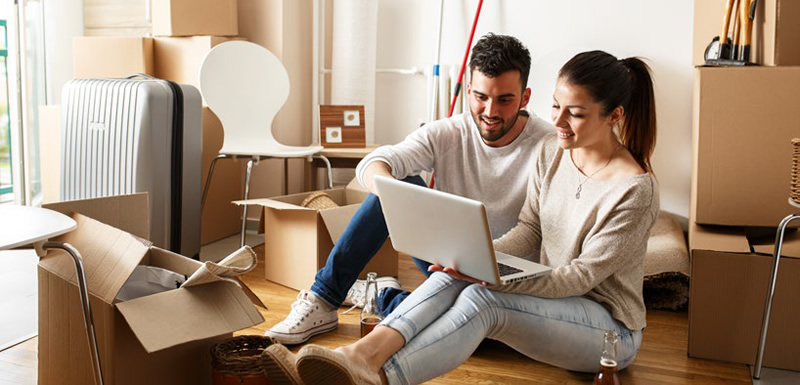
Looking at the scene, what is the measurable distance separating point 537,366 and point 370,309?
52 cm

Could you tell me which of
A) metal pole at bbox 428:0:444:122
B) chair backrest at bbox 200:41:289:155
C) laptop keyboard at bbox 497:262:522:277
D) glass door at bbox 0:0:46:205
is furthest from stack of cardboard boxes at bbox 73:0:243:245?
laptop keyboard at bbox 497:262:522:277

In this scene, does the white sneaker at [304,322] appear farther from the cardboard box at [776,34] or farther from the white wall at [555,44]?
the white wall at [555,44]

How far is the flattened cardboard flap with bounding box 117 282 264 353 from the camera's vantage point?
1596 millimetres

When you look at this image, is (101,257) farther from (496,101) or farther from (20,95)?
(20,95)

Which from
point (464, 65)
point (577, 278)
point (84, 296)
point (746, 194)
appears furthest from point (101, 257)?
point (464, 65)

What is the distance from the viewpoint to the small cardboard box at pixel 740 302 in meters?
2.16

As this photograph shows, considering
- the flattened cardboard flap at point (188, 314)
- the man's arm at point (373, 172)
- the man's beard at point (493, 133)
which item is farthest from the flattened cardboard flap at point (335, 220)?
the flattened cardboard flap at point (188, 314)

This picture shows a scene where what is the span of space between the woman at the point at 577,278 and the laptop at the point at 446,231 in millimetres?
54

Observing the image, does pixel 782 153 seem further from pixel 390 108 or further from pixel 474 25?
pixel 390 108

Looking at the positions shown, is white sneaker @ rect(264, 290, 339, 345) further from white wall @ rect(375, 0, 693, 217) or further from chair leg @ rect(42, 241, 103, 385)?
white wall @ rect(375, 0, 693, 217)

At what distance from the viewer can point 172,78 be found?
12.5 ft

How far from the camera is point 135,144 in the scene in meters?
2.82

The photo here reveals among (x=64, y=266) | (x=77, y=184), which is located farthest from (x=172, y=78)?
(x=64, y=266)

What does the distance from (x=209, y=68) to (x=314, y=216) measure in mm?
1060
